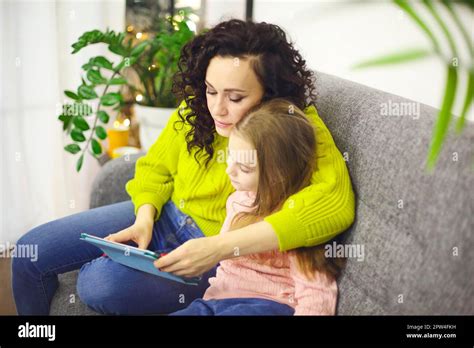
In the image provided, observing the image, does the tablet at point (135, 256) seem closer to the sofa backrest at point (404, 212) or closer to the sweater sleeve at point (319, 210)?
the sweater sleeve at point (319, 210)

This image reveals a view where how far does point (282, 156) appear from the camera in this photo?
889mm

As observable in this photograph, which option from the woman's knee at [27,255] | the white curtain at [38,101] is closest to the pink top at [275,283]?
the woman's knee at [27,255]

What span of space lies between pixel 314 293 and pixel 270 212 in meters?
0.16

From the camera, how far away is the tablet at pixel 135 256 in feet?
2.99

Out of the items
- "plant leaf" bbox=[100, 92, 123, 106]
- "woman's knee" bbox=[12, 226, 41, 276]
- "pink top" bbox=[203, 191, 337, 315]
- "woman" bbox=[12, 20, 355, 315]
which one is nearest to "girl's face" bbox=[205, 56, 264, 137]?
"woman" bbox=[12, 20, 355, 315]

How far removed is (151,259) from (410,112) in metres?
0.52

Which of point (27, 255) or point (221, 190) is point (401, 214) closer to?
point (221, 190)

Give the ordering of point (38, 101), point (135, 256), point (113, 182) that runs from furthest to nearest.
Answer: point (38, 101), point (113, 182), point (135, 256)

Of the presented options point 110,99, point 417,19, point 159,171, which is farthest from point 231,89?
point 110,99

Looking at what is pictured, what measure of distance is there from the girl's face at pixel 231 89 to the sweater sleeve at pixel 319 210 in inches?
5.9

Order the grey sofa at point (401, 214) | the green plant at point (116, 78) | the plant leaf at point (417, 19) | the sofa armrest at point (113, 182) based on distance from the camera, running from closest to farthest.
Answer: the plant leaf at point (417, 19) → the grey sofa at point (401, 214) → the sofa armrest at point (113, 182) → the green plant at point (116, 78)

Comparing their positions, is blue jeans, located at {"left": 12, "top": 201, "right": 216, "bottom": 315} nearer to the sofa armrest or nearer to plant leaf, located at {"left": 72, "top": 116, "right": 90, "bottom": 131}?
the sofa armrest

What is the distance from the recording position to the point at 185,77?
1029 millimetres

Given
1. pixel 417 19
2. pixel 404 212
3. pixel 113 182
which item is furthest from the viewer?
pixel 113 182
